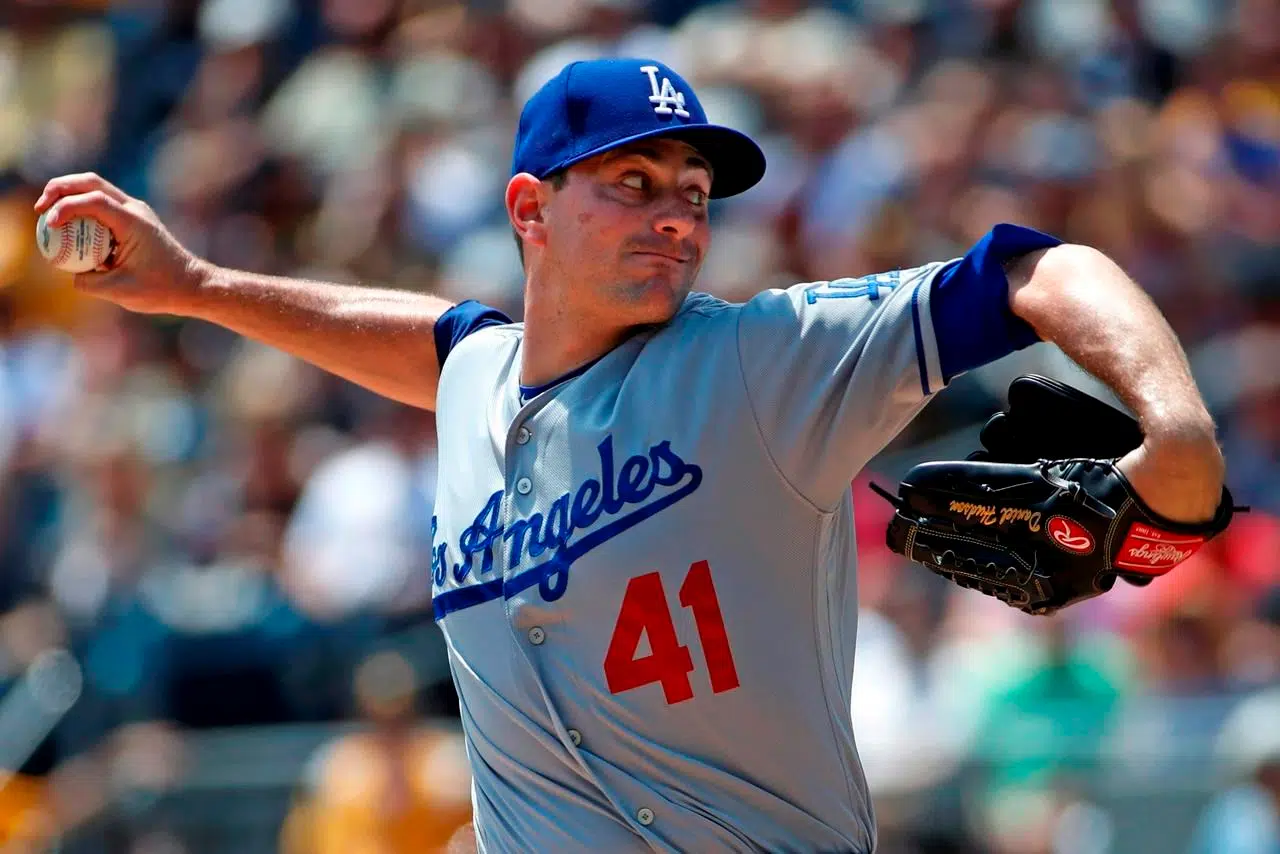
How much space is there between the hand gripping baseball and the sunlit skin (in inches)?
37.7

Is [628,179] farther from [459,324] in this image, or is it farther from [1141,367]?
[1141,367]

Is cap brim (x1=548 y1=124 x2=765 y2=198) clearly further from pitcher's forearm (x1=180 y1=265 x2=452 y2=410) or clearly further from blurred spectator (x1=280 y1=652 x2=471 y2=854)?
blurred spectator (x1=280 y1=652 x2=471 y2=854)

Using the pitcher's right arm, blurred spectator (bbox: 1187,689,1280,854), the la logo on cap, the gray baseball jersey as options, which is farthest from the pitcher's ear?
blurred spectator (bbox: 1187,689,1280,854)

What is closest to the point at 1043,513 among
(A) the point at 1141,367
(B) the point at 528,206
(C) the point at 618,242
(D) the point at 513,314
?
(A) the point at 1141,367

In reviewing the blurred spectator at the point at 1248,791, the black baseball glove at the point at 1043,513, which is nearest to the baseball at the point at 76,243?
the black baseball glove at the point at 1043,513

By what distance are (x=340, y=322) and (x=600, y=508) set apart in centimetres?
107

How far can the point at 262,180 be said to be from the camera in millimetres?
10336

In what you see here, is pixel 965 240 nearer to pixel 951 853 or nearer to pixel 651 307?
pixel 951 853

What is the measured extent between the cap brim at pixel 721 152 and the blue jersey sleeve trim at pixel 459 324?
60cm

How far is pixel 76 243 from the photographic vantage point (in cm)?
387

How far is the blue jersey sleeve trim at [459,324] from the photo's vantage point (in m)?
3.95

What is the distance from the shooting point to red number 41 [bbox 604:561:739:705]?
10.3ft

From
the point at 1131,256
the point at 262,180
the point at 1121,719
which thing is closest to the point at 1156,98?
the point at 1131,256

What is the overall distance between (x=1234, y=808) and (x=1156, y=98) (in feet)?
13.5
